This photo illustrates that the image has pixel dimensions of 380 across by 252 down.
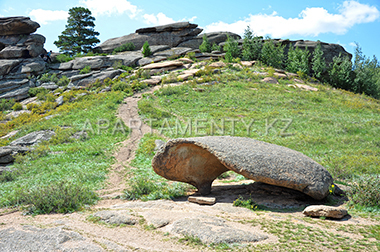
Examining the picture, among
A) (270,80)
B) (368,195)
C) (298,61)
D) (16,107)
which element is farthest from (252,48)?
(368,195)

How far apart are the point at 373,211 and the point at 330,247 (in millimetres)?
2822

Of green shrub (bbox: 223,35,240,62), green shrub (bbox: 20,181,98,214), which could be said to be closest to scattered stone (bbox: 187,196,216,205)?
green shrub (bbox: 20,181,98,214)

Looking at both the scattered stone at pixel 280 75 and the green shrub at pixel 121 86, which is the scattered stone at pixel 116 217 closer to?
the green shrub at pixel 121 86

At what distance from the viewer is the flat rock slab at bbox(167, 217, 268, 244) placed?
5.23 metres

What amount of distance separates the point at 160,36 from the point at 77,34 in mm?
17552

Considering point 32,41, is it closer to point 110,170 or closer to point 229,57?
point 229,57

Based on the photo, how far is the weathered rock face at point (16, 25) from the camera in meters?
40.6

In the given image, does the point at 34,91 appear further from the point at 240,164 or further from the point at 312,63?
the point at 312,63

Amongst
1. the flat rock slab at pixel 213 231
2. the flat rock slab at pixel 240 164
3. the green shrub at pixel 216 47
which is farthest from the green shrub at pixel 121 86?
the flat rock slab at pixel 213 231

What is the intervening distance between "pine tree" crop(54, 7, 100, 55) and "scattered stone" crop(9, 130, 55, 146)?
3843 cm

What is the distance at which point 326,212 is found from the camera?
643cm

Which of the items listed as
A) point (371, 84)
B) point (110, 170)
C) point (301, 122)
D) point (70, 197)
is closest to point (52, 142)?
point (110, 170)

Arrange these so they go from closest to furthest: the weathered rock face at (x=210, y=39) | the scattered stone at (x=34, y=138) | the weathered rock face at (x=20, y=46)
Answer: the scattered stone at (x=34, y=138), the weathered rock face at (x=20, y=46), the weathered rock face at (x=210, y=39)

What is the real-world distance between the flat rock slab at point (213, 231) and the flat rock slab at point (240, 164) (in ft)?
6.27
